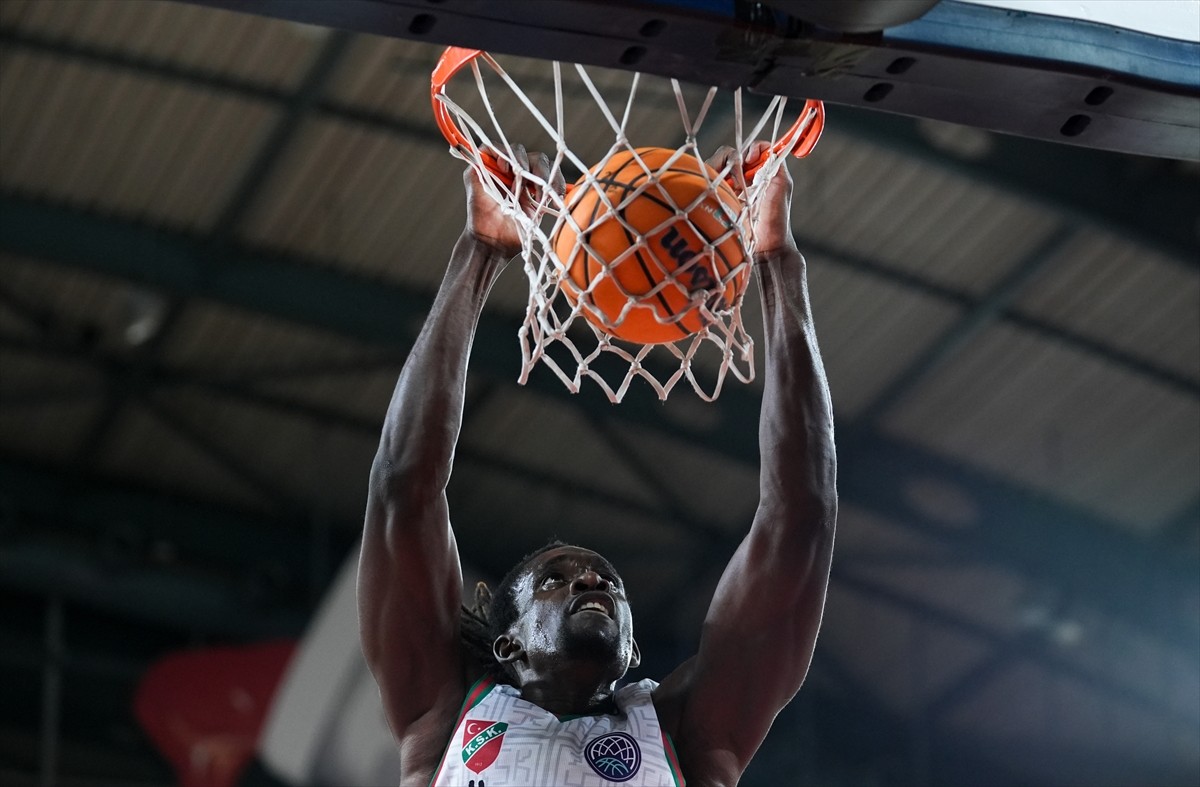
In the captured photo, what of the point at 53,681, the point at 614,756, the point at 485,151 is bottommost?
the point at 614,756

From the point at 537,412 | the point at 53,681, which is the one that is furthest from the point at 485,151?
the point at 53,681

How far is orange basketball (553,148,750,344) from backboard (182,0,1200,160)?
66 centimetres

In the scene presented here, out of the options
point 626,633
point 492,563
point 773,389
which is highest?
point 492,563

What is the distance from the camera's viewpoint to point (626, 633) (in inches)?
164

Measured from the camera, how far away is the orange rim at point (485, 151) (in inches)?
158

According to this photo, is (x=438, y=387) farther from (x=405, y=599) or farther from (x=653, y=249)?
(x=653, y=249)

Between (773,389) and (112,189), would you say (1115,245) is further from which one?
(773,389)

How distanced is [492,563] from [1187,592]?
5761 mm

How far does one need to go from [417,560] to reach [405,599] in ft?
0.31

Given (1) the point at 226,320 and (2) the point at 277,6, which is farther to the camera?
(1) the point at 226,320

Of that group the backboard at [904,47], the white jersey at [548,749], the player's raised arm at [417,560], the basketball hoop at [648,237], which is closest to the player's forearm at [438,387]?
the player's raised arm at [417,560]

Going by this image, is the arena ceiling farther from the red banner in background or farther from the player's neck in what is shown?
the player's neck

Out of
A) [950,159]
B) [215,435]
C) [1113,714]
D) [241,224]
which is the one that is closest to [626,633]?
[950,159]

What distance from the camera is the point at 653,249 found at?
12.5ft
